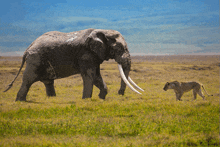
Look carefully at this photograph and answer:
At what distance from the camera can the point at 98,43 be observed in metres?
12.1

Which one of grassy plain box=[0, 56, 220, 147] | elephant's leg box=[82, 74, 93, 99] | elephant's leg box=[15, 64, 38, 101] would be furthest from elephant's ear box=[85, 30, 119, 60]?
elephant's leg box=[15, 64, 38, 101]

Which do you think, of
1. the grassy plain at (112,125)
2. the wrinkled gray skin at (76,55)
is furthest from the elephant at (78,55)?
the grassy plain at (112,125)

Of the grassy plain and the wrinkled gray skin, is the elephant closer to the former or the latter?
the wrinkled gray skin

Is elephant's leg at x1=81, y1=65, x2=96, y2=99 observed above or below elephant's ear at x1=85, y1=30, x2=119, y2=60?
below

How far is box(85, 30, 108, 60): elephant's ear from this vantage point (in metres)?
12.1

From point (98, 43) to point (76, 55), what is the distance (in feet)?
4.59

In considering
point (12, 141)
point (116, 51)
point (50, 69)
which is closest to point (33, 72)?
point (50, 69)

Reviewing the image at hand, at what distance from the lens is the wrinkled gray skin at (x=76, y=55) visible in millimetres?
12211

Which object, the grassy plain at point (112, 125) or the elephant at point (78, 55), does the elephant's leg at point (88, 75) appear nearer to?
the elephant at point (78, 55)

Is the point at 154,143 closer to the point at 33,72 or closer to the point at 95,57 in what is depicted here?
the point at 95,57

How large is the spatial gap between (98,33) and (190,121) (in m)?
6.72

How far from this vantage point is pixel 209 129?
730cm

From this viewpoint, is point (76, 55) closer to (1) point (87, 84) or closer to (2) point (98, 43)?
(2) point (98, 43)

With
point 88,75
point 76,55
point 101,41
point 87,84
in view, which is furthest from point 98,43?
point 87,84
